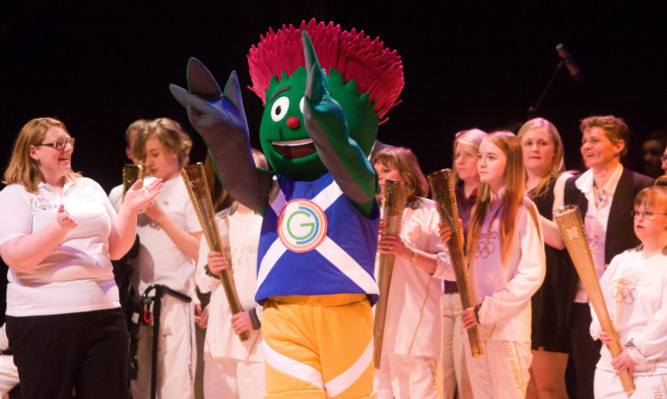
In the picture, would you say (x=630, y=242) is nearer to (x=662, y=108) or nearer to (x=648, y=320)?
(x=648, y=320)

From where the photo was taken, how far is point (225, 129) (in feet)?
7.20

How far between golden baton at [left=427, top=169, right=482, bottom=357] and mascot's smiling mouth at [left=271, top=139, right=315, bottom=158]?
841 mm

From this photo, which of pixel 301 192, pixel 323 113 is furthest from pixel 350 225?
pixel 323 113

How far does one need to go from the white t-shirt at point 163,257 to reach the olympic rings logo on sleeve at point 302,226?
4.77 feet

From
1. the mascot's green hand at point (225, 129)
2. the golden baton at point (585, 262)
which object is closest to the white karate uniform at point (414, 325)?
the golden baton at point (585, 262)

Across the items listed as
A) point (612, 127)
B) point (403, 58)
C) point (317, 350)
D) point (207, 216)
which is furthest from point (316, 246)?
point (403, 58)

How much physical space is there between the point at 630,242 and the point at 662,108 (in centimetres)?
149

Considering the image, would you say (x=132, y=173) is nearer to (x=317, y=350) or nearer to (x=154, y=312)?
(x=154, y=312)

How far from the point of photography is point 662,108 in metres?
4.53

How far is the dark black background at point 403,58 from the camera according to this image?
471cm

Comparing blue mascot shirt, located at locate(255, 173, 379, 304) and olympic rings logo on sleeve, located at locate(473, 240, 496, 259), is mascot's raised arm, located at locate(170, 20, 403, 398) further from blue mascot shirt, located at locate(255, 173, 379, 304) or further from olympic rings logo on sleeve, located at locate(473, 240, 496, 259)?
olympic rings logo on sleeve, located at locate(473, 240, 496, 259)

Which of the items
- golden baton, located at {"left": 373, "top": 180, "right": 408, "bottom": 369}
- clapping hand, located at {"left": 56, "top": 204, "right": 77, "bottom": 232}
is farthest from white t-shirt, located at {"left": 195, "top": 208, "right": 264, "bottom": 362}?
clapping hand, located at {"left": 56, "top": 204, "right": 77, "bottom": 232}

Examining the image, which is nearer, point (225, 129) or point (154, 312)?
point (225, 129)

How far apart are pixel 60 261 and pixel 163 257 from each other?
2.41 ft
